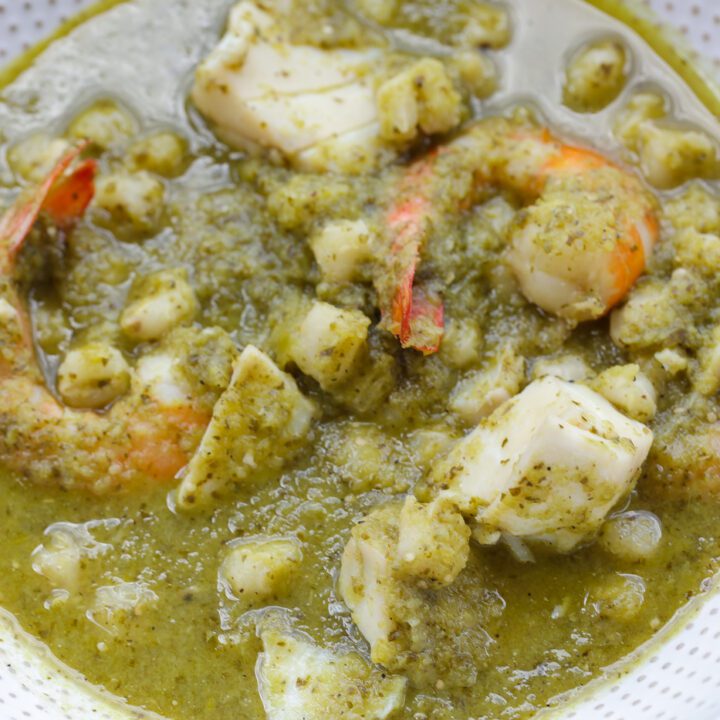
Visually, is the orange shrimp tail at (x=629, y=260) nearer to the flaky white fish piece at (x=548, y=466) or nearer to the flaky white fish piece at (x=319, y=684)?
the flaky white fish piece at (x=548, y=466)

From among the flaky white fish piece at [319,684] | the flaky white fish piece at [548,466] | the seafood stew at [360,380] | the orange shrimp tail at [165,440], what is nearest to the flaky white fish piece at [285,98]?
the seafood stew at [360,380]

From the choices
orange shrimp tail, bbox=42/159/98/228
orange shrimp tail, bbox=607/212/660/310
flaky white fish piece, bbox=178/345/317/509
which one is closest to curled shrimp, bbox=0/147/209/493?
flaky white fish piece, bbox=178/345/317/509

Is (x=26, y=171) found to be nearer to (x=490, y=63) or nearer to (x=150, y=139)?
(x=150, y=139)

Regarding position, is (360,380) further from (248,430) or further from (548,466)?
(548,466)

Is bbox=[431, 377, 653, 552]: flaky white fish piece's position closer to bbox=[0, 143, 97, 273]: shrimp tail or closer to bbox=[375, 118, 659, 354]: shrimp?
bbox=[375, 118, 659, 354]: shrimp

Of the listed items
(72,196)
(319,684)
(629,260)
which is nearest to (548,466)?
(629,260)
